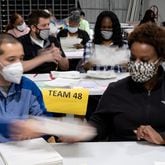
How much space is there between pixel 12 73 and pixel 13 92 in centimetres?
10

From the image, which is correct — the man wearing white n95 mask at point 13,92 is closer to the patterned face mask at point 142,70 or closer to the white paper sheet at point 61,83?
the patterned face mask at point 142,70

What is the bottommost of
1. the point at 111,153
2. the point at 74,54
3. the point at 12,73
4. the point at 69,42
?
the point at 111,153

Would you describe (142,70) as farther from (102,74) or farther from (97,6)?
(97,6)

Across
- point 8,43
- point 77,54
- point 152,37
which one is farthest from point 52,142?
point 77,54

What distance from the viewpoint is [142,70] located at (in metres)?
2.15

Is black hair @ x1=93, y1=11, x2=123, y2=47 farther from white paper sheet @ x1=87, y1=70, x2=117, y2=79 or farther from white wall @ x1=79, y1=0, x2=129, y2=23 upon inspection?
white wall @ x1=79, y1=0, x2=129, y2=23

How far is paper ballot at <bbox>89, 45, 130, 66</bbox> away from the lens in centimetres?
382

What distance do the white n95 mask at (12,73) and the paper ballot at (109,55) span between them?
1701 mm

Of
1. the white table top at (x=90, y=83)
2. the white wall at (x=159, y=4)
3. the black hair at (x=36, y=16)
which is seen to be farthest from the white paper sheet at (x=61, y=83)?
the white wall at (x=159, y=4)

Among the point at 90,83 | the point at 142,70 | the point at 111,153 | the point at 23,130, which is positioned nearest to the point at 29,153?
the point at 23,130

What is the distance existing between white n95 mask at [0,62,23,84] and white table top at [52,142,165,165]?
0.43 meters

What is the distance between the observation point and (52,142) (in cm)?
211

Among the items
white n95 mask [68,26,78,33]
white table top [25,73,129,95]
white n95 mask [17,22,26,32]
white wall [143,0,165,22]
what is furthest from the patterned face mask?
white wall [143,0,165,22]

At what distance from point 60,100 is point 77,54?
2508mm
